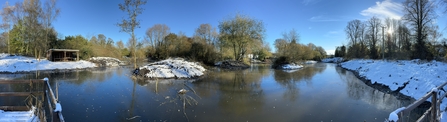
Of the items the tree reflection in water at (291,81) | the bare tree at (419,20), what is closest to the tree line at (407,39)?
the bare tree at (419,20)

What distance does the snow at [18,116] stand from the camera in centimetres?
426

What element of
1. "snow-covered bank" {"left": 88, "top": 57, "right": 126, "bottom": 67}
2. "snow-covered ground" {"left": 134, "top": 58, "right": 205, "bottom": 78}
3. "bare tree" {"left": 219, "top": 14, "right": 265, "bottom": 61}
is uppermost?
"bare tree" {"left": 219, "top": 14, "right": 265, "bottom": 61}

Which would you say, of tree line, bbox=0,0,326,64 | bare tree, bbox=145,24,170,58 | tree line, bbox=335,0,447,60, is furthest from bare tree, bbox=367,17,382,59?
bare tree, bbox=145,24,170,58

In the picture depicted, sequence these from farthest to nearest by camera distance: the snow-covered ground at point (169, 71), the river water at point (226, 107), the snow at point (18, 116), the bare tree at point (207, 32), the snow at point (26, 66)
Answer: the bare tree at point (207, 32) < the snow at point (26, 66) < the snow-covered ground at point (169, 71) < the river water at point (226, 107) < the snow at point (18, 116)

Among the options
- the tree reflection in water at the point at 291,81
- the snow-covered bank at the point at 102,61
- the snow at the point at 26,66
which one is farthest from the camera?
the snow-covered bank at the point at 102,61

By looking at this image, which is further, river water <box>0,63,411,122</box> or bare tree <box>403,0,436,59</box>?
bare tree <box>403,0,436,59</box>

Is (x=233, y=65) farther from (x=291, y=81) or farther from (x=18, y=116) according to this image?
(x=18, y=116)

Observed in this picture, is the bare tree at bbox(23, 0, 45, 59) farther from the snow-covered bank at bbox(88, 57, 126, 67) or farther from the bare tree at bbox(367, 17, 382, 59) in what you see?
the bare tree at bbox(367, 17, 382, 59)

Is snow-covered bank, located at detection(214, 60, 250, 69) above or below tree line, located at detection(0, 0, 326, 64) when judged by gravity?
below

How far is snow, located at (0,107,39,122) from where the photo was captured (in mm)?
4258

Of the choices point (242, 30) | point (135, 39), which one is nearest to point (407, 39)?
point (242, 30)

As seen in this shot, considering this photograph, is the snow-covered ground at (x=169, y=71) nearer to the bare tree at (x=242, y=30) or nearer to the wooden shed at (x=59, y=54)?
the bare tree at (x=242, y=30)

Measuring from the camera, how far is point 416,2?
62.8 feet

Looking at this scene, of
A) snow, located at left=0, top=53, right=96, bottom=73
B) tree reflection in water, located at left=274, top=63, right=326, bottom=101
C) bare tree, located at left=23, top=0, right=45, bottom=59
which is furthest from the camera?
bare tree, located at left=23, top=0, right=45, bottom=59
